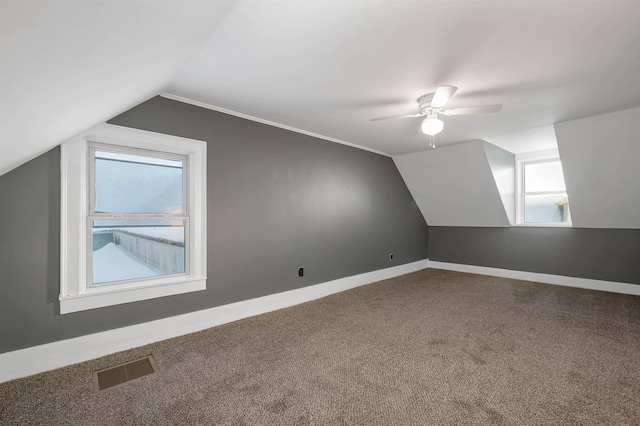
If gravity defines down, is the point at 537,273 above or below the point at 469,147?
below

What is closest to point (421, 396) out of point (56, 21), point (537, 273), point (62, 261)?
point (56, 21)

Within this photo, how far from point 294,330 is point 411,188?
386 cm

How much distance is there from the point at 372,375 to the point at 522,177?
193 inches

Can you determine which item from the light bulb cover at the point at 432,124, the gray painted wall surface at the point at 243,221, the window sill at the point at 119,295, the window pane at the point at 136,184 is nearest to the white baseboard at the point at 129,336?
the gray painted wall surface at the point at 243,221

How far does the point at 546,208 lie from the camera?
497 cm

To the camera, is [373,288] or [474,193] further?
[474,193]

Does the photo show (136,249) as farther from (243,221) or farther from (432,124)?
(432,124)

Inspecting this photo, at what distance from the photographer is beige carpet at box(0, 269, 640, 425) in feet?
5.44

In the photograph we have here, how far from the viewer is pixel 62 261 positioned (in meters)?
2.20

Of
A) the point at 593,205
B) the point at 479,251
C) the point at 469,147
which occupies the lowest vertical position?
the point at 479,251

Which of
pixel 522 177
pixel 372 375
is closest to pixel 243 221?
pixel 372 375

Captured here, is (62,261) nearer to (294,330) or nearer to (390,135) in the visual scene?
(294,330)

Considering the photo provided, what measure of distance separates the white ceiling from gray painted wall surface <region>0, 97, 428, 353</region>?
30 centimetres

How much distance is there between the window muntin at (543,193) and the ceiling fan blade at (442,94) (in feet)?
12.6
